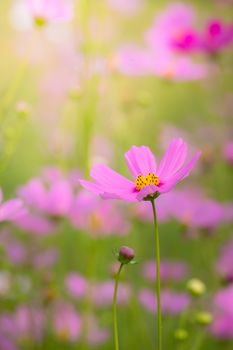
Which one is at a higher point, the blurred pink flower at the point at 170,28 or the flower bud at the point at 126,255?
the blurred pink flower at the point at 170,28

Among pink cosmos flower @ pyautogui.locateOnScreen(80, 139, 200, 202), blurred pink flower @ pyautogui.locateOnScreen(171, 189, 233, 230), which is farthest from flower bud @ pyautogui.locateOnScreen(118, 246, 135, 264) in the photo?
blurred pink flower @ pyautogui.locateOnScreen(171, 189, 233, 230)

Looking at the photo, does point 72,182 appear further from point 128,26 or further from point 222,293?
point 128,26

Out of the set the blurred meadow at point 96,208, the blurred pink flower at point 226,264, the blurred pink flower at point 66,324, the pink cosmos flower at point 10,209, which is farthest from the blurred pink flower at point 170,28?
the pink cosmos flower at point 10,209

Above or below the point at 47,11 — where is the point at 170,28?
above

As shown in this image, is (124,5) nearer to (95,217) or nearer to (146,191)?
(95,217)

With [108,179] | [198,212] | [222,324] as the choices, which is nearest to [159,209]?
[198,212]

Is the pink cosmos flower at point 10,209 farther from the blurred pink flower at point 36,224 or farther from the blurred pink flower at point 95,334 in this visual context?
the blurred pink flower at point 95,334
